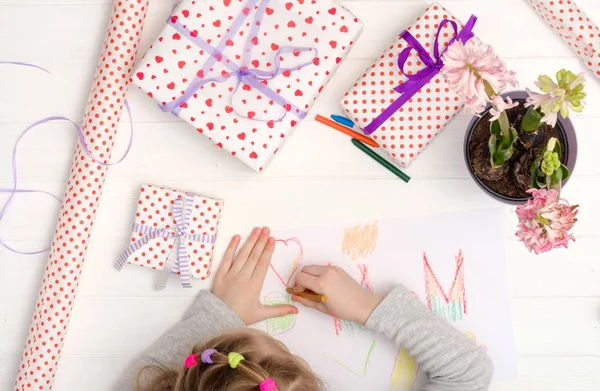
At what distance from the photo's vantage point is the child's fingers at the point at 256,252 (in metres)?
0.83

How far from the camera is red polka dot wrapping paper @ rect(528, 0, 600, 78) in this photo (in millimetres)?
788

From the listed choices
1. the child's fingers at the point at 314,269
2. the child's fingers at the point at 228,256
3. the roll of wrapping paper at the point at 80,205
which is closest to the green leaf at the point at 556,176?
the child's fingers at the point at 314,269

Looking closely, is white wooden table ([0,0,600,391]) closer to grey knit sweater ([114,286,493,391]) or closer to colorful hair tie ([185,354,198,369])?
grey knit sweater ([114,286,493,391])

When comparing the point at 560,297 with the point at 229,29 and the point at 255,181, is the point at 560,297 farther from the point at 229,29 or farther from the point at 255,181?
the point at 229,29

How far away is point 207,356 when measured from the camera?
648 millimetres

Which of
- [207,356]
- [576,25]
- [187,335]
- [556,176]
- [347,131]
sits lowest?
[187,335]

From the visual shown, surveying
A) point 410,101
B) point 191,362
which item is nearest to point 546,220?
point 410,101

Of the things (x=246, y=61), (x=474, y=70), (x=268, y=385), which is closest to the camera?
(x=474, y=70)

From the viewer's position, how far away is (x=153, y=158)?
33.2 inches

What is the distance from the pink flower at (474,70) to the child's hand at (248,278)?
0.40m

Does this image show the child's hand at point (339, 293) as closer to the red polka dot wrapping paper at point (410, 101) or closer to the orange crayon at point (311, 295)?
the orange crayon at point (311, 295)

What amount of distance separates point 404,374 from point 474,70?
48 centimetres

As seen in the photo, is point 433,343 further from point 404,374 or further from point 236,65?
point 236,65

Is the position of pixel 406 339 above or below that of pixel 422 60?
below
